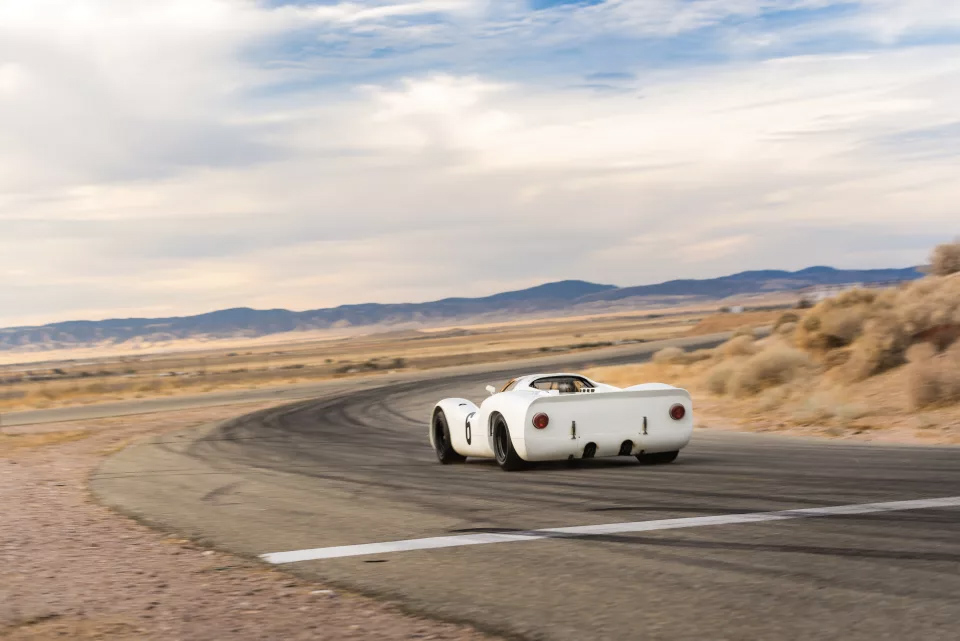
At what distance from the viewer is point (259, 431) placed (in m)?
25.0

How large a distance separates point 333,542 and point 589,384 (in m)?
5.71

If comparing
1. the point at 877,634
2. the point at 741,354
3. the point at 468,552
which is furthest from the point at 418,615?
the point at 741,354

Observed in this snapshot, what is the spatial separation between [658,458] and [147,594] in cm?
787

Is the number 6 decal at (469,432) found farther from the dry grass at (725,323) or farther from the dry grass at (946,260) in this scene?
the dry grass at (725,323)

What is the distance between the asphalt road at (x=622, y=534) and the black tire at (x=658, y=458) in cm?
21

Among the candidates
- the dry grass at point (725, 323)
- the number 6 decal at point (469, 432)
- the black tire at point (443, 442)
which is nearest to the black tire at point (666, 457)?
the number 6 decal at point (469, 432)

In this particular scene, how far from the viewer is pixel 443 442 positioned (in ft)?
48.8

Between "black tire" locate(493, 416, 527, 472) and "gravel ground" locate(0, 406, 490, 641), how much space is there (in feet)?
14.1

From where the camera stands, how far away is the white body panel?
487 inches

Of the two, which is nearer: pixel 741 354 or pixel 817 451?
pixel 817 451

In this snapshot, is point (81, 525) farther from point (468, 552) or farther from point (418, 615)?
point (418, 615)

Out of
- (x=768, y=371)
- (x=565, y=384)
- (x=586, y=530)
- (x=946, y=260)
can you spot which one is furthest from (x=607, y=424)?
(x=946, y=260)

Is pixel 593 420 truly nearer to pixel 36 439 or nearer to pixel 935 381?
pixel 935 381

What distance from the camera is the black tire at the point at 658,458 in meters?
13.3
